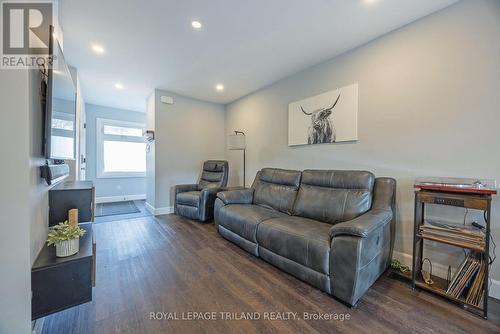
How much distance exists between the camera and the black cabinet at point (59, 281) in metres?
1.11

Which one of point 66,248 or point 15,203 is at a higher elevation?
point 15,203

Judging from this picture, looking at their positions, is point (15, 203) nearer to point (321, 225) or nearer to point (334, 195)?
point (321, 225)

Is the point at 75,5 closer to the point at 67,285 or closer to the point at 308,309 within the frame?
the point at 67,285

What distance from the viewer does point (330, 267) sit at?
1.56m

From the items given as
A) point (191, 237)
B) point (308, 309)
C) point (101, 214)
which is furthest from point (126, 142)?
point (308, 309)

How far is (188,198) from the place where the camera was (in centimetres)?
360

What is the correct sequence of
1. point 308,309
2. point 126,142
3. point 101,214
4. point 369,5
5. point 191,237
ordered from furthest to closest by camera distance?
point 126,142, point 101,214, point 191,237, point 369,5, point 308,309

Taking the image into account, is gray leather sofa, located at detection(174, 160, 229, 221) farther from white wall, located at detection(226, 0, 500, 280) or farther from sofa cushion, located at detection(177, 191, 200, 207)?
white wall, located at detection(226, 0, 500, 280)

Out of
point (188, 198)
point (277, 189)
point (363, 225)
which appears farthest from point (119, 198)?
point (363, 225)

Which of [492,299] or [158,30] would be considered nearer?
[492,299]

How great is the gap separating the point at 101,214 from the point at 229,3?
4283 millimetres

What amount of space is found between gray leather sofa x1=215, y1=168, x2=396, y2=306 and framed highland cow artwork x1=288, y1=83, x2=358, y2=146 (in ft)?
1.77

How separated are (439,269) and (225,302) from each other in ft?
6.46

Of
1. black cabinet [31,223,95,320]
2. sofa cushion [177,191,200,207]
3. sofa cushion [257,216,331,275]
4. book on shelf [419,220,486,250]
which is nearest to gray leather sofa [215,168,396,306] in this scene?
sofa cushion [257,216,331,275]
